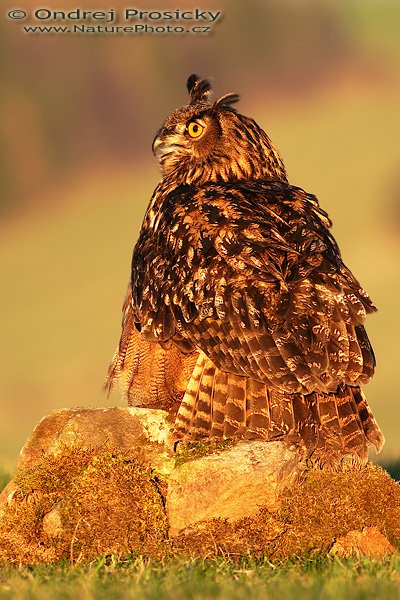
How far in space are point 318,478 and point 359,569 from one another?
182cm

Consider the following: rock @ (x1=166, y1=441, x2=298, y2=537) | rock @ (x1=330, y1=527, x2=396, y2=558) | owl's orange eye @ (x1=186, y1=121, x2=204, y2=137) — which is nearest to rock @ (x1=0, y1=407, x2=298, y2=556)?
rock @ (x1=166, y1=441, x2=298, y2=537)

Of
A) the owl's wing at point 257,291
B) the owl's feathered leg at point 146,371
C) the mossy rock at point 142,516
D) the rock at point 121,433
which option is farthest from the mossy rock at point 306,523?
the owl's feathered leg at point 146,371

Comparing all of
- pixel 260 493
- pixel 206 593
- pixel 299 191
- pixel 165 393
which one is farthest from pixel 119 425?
pixel 206 593

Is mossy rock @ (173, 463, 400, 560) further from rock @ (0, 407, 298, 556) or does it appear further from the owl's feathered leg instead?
the owl's feathered leg

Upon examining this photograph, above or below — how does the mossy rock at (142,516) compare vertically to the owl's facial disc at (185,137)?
below

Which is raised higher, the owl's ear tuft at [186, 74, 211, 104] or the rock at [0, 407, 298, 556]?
the owl's ear tuft at [186, 74, 211, 104]

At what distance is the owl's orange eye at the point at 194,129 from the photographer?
29.9 feet

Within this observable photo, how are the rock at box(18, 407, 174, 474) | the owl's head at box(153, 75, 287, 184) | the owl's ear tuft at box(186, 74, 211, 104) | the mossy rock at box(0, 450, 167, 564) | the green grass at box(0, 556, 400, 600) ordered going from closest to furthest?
the green grass at box(0, 556, 400, 600) < the mossy rock at box(0, 450, 167, 564) < the rock at box(18, 407, 174, 474) < the owl's head at box(153, 75, 287, 184) < the owl's ear tuft at box(186, 74, 211, 104)

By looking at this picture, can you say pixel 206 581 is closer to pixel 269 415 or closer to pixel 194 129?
pixel 269 415

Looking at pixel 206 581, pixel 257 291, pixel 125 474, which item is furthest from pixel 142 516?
pixel 206 581

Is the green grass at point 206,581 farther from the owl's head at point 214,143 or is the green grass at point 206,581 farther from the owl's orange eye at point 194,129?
the owl's orange eye at point 194,129

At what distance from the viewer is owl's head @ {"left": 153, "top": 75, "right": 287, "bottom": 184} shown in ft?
29.7

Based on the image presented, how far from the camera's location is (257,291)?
7539 mm

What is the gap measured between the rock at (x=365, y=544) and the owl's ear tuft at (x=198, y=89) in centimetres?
425
